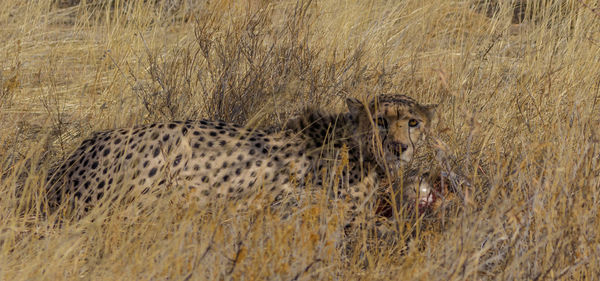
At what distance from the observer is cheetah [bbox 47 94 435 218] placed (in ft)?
10.9

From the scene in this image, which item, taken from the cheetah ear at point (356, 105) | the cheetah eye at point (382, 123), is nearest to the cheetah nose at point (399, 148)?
the cheetah eye at point (382, 123)

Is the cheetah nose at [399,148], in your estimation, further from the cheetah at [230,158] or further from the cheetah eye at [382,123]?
the cheetah eye at [382,123]

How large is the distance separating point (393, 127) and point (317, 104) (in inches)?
38.6

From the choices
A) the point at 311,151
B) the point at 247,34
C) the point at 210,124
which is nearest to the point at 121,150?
the point at 210,124

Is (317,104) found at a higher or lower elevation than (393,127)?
lower

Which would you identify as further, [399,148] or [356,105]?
[356,105]

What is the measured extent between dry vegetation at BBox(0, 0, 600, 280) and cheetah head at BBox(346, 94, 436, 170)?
24 centimetres

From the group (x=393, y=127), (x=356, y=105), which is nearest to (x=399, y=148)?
(x=393, y=127)

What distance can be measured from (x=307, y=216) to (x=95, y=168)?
105cm

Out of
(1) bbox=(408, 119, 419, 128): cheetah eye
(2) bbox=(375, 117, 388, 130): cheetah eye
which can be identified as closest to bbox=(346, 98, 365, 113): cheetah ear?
(2) bbox=(375, 117, 388, 130): cheetah eye

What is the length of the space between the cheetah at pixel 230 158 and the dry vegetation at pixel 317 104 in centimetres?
16

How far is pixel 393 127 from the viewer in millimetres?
3428

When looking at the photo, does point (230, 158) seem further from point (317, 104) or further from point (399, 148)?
point (317, 104)

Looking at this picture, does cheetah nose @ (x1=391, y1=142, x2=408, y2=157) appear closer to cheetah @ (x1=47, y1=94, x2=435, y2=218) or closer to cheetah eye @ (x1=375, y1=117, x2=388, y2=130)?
cheetah @ (x1=47, y1=94, x2=435, y2=218)
